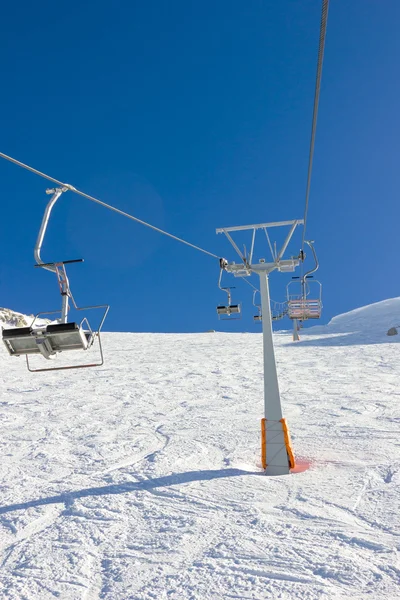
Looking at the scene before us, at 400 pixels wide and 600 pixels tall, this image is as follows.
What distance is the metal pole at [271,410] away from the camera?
26.7 ft

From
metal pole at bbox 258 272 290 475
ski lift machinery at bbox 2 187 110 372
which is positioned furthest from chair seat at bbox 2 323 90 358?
metal pole at bbox 258 272 290 475

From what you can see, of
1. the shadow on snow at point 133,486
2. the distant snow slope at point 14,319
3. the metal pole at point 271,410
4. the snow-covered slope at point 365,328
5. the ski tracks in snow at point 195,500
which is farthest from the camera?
the distant snow slope at point 14,319

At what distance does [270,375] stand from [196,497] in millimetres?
2442

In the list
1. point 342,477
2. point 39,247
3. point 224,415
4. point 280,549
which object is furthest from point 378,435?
point 39,247

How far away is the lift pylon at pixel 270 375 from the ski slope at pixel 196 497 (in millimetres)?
335

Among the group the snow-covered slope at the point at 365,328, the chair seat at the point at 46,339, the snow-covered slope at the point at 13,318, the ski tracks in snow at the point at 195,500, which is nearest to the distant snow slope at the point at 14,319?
the snow-covered slope at the point at 13,318

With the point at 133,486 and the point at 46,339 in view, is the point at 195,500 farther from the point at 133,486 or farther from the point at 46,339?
the point at 46,339

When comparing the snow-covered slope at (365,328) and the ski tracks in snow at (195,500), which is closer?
the ski tracks in snow at (195,500)

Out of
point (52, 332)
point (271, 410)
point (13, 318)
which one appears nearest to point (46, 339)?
point (52, 332)

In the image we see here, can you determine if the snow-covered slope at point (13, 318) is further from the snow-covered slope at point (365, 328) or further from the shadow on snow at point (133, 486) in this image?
the shadow on snow at point (133, 486)

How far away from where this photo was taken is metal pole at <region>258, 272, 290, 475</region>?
812 cm

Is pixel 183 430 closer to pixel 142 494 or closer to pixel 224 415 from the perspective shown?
pixel 224 415

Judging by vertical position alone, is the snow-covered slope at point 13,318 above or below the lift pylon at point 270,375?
above

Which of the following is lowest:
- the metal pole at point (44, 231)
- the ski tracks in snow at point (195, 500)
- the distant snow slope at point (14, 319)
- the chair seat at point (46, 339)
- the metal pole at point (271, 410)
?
the ski tracks in snow at point (195, 500)
